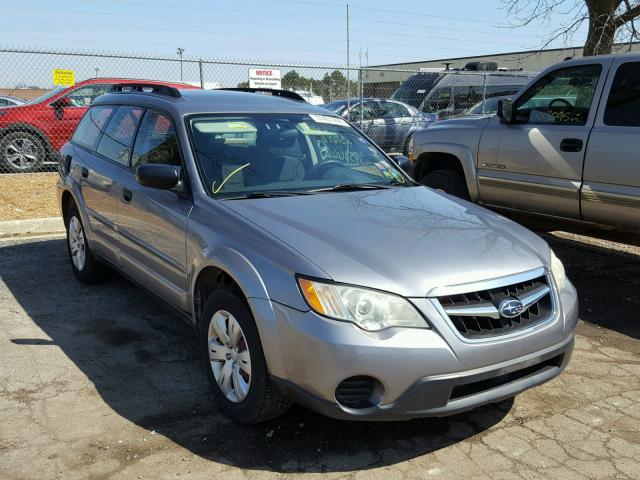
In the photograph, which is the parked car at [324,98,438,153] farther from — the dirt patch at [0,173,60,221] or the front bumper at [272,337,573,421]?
the front bumper at [272,337,573,421]

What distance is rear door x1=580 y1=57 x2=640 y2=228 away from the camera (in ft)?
16.8

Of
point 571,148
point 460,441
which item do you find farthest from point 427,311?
point 571,148

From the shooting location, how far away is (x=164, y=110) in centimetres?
421

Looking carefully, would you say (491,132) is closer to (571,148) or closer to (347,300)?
(571,148)

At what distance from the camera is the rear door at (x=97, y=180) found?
4695 millimetres

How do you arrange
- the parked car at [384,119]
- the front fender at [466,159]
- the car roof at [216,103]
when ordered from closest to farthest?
the car roof at [216,103]
the front fender at [466,159]
the parked car at [384,119]

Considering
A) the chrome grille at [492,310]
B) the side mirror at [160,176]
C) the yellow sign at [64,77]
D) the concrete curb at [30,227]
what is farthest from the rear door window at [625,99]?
the yellow sign at [64,77]

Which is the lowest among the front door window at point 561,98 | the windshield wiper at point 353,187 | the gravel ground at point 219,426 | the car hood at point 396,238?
the gravel ground at point 219,426

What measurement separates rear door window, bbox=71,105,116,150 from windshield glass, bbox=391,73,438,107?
11.1m

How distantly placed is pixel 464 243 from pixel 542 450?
3.57 feet

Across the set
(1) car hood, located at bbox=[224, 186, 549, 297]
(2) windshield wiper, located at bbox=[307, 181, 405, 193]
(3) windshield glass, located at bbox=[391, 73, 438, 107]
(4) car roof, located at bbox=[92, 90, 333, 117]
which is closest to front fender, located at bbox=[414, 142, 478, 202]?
(4) car roof, located at bbox=[92, 90, 333, 117]

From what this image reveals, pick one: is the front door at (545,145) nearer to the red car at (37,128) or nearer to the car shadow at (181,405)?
the car shadow at (181,405)

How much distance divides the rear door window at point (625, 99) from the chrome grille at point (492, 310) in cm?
281

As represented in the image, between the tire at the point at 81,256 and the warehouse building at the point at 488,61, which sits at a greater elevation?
the warehouse building at the point at 488,61
